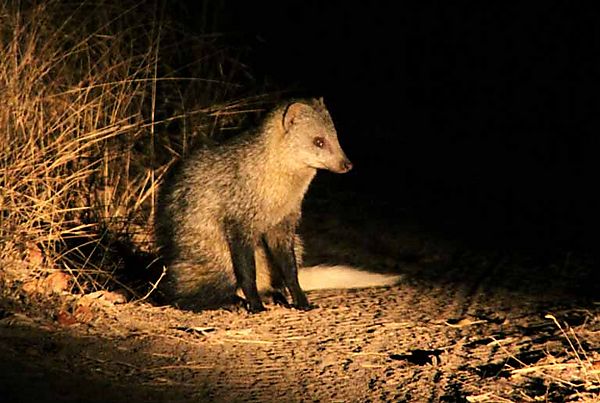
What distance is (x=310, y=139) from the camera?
5.91 metres

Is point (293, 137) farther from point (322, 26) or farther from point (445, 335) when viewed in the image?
point (322, 26)

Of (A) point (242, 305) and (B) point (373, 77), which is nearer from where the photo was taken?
(A) point (242, 305)

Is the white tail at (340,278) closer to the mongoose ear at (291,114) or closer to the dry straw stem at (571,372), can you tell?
the mongoose ear at (291,114)

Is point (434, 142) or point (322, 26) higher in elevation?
point (322, 26)

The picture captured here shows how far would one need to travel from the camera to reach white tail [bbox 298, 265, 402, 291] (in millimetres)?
6191

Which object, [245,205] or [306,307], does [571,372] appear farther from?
[245,205]

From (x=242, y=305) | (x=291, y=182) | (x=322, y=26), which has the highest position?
(x=322, y=26)

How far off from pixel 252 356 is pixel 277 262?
1379 millimetres

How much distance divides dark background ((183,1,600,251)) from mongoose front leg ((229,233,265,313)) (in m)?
1.85

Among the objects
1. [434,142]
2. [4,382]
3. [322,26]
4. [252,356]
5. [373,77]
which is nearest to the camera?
[4,382]

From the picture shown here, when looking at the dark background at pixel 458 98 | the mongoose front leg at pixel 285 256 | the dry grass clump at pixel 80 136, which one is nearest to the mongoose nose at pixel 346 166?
the mongoose front leg at pixel 285 256

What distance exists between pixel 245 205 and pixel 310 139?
505 millimetres

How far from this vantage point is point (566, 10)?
12.6 meters

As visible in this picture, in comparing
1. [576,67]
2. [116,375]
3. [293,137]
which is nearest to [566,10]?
[576,67]
